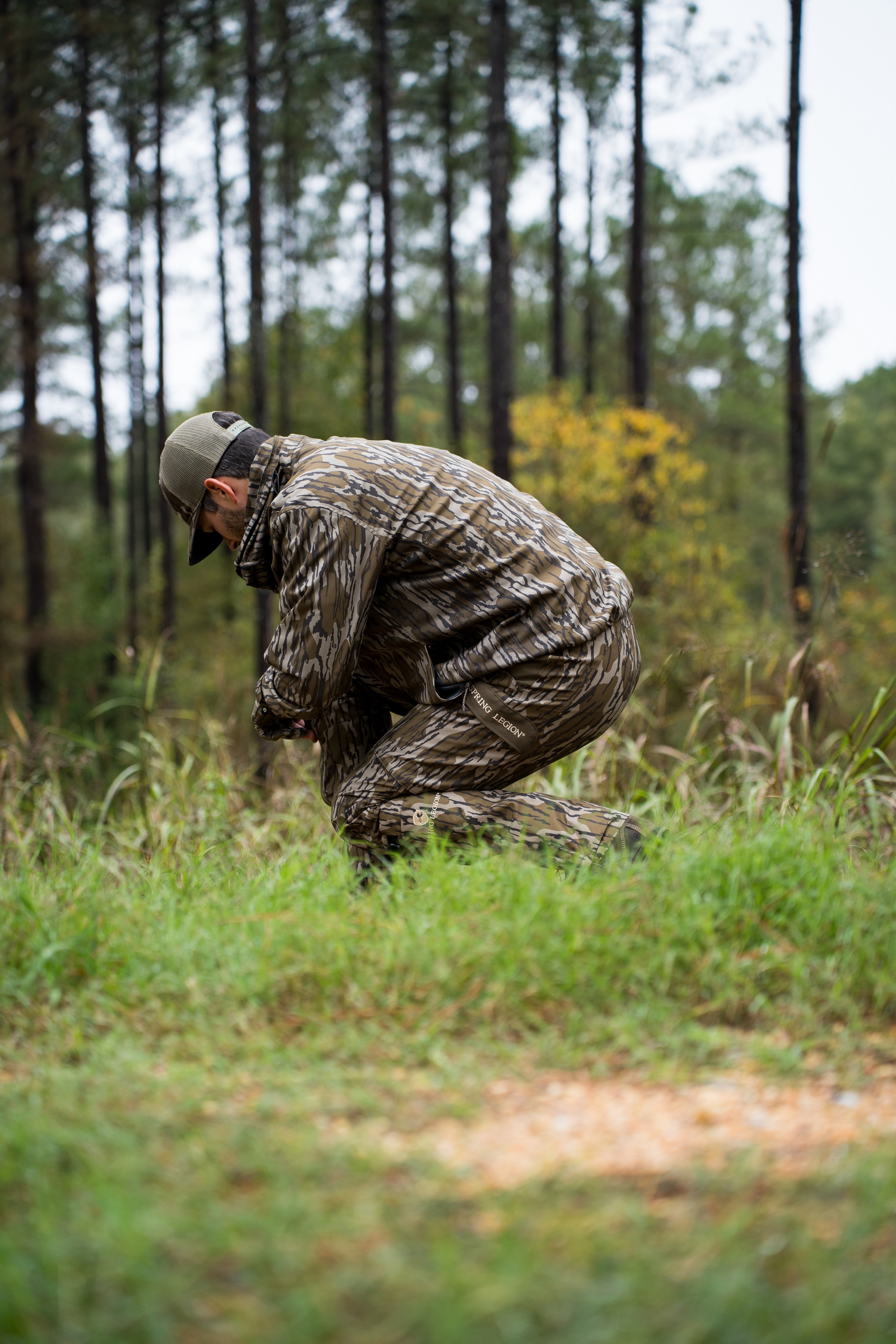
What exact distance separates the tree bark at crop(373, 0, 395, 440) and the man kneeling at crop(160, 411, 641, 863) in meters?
14.1

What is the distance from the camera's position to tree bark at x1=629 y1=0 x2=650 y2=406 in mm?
17266

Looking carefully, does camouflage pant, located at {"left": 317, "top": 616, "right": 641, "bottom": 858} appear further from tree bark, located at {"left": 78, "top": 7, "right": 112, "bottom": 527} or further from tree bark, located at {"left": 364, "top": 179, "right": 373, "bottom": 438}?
tree bark, located at {"left": 364, "top": 179, "right": 373, "bottom": 438}

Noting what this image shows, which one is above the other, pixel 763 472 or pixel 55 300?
pixel 55 300

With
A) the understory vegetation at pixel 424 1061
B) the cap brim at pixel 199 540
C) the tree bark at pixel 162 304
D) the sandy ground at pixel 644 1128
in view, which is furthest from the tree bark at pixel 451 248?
the sandy ground at pixel 644 1128

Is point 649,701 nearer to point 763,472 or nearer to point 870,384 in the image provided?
point 763,472

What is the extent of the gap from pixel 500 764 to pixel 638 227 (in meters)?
16.8

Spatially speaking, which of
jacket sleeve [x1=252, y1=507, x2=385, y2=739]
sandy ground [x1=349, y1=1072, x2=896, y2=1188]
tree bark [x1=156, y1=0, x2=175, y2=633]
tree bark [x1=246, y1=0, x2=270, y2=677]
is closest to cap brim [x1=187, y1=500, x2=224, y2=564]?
jacket sleeve [x1=252, y1=507, x2=385, y2=739]

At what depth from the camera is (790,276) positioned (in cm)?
1366

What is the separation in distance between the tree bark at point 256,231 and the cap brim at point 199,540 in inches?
437

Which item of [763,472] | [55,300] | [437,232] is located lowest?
[763,472]

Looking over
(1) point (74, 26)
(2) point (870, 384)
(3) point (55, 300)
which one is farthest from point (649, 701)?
(2) point (870, 384)

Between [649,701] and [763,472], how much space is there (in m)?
27.1

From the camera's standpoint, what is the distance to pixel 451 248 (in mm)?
22891

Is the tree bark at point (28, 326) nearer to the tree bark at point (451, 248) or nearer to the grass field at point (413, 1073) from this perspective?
the tree bark at point (451, 248)
